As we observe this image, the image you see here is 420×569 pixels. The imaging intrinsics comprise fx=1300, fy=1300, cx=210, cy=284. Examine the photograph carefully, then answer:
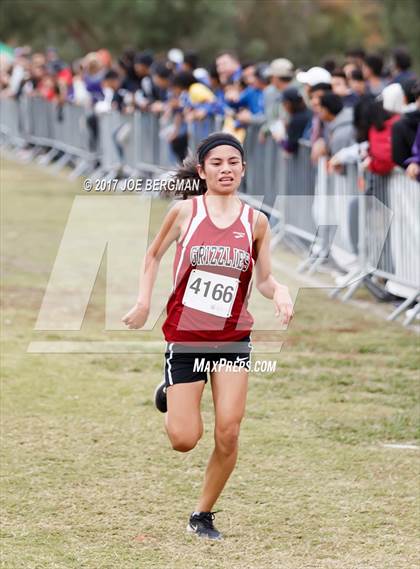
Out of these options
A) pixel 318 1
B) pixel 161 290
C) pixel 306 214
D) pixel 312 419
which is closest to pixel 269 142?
pixel 306 214

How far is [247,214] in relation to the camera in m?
5.72

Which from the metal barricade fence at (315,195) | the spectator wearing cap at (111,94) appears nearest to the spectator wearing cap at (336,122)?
the metal barricade fence at (315,195)

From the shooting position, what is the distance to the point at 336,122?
479 inches

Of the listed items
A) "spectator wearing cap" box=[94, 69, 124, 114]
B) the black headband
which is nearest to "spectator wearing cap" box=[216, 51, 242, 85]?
"spectator wearing cap" box=[94, 69, 124, 114]

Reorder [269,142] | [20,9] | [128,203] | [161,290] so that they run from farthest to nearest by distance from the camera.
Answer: [20,9], [128,203], [269,142], [161,290]

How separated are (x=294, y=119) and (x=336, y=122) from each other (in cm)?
117

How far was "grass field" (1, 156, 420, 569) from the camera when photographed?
18.4 ft

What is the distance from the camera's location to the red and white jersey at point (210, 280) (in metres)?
5.62

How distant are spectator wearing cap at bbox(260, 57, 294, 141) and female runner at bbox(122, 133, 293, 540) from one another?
26.3ft

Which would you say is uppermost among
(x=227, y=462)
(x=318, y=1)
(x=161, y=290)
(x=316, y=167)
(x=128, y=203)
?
(x=227, y=462)

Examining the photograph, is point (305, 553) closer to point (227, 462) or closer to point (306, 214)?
point (227, 462)

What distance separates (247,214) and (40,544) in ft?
5.54

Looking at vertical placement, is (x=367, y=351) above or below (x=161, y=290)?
above

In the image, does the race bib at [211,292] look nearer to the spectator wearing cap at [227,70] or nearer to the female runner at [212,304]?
the female runner at [212,304]
